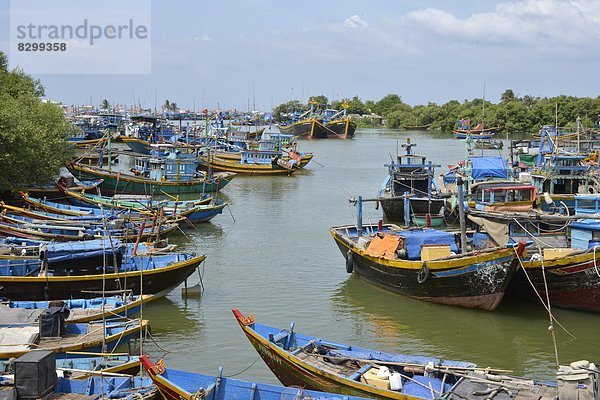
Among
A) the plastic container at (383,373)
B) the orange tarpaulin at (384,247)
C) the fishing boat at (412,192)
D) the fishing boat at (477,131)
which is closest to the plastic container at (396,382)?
the plastic container at (383,373)

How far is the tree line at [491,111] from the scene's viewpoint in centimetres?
10494

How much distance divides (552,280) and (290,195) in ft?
86.7

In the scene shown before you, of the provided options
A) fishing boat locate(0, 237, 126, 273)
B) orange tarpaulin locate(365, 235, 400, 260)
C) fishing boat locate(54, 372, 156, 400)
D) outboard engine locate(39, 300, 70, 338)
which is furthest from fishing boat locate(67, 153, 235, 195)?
fishing boat locate(54, 372, 156, 400)

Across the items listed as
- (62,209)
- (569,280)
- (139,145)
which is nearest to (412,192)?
(569,280)

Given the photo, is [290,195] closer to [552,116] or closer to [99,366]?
[99,366]

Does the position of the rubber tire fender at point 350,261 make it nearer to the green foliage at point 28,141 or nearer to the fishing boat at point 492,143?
the green foliage at point 28,141

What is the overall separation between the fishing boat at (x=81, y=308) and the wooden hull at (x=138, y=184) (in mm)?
23674

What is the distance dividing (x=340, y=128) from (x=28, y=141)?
72166 millimetres

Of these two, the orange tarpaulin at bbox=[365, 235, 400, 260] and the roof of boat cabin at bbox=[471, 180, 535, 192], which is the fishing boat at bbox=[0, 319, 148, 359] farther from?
the roof of boat cabin at bbox=[471, 180, 535, 192]

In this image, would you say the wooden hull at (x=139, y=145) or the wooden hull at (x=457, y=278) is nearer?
the wooden hull at (x=457, y=278)

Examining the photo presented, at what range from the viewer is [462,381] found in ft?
37.8

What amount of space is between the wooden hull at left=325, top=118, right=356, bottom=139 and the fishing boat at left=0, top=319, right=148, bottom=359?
→ 86.7 metres

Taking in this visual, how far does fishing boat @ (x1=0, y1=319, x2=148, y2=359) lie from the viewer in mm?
12961

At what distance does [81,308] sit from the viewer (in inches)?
618
